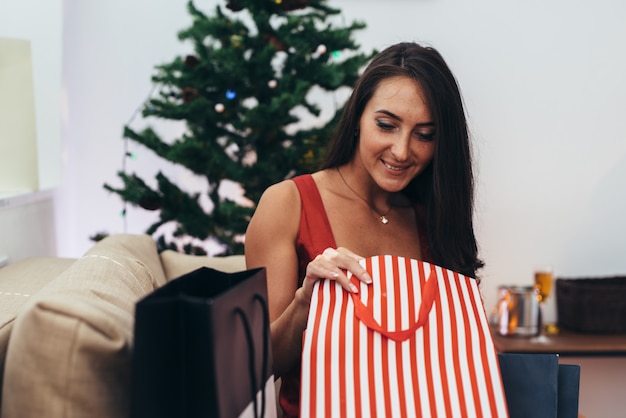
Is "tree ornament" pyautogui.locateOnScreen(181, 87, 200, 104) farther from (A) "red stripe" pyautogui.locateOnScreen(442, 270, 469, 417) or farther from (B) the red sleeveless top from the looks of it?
(A) "red stripe" pyautogui.locateOnScreen(442, 270, 469, 417)

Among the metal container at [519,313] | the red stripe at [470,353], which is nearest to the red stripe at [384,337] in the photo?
the red stripe at [470,353]

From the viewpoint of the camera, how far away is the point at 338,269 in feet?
3.53

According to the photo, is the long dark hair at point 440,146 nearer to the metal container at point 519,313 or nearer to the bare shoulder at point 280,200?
the bare shoulder at point 280,200

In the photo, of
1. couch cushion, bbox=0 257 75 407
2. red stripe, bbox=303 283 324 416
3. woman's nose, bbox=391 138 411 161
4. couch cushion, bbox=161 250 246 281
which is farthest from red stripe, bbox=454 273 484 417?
couch cushion, bbox=161 250 246 281

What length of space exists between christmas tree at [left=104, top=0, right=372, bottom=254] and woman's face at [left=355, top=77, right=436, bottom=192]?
1.76 ft

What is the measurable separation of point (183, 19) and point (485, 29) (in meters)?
1.25

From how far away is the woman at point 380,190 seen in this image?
138cm

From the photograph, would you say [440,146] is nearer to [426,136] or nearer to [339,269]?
[426,136]

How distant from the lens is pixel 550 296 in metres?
2.88

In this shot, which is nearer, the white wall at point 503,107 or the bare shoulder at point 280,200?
the bare shoulder at point 280,200

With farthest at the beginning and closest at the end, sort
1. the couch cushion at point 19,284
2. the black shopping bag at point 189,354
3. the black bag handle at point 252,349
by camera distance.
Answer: the couch cushion at point 19,284 < the black bag handle at point 252,349 < the black shopping bag at point 189,354

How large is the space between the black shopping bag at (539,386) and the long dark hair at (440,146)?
458 millimetres

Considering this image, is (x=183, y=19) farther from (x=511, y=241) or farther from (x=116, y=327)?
(x=116, y=327)

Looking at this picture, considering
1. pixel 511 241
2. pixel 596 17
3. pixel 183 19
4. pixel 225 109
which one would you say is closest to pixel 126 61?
pixel 183 19
